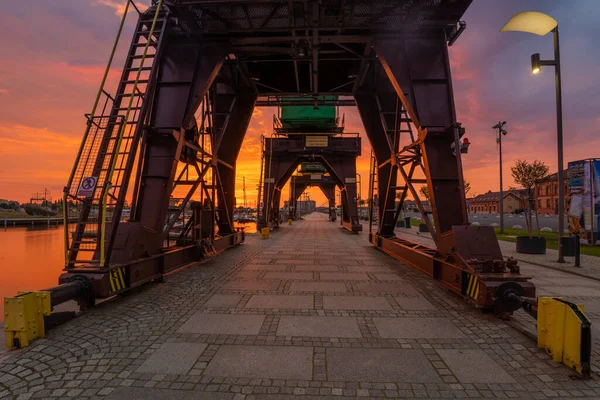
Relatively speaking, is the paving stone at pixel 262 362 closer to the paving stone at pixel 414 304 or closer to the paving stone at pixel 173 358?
the paving stone at pixel 173 358

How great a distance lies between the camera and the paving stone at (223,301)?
5.86 m

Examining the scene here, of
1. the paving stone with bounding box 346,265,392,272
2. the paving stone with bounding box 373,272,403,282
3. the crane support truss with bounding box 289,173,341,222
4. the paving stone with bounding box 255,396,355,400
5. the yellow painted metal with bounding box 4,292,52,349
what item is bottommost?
the paving stone with bounding box 346,265,392,272

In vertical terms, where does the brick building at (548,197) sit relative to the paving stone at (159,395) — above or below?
above

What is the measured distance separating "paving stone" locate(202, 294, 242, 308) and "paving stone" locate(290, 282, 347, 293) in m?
1.31

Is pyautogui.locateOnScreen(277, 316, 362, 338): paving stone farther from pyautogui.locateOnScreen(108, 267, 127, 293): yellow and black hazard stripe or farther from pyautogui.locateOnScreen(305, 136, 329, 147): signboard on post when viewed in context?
pyautogui.locateOnScreen(305, 136, 329, 147): signboard on post

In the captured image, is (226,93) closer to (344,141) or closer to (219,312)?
(219,312)

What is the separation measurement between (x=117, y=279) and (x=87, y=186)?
181cm

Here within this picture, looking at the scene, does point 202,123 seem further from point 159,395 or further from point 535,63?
point 535,63

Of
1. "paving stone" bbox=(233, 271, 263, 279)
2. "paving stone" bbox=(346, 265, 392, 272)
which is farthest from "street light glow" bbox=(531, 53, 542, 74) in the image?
"paving stone" bbox=(233, 271, 263, 279)

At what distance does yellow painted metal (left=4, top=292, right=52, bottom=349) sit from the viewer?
157 inches

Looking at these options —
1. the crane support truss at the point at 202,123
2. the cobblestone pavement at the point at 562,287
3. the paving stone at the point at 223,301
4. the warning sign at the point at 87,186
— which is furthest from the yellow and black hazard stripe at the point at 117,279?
the cobblestone pavement at the point at 562,287

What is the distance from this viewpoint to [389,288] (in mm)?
7152

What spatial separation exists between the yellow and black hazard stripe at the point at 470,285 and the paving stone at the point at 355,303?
1423 millimetres

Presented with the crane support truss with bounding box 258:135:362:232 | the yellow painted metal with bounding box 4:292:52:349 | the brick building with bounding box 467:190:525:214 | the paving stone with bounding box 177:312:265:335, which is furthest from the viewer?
the brick building with bounding box 467:190:525:214
